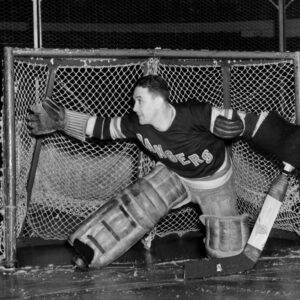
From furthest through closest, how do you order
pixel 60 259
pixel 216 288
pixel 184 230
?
pixel 184 230
pixel 60 259
pixel 216 288

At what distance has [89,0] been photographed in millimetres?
8742

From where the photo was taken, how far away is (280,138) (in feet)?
13.1

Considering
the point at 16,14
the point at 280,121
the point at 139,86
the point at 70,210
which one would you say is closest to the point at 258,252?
the point at 280,121

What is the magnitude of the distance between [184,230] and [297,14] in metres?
4.42

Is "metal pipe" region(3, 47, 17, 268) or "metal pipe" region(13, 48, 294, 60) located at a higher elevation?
"metal pipe" region(13, 48, 294, 60)

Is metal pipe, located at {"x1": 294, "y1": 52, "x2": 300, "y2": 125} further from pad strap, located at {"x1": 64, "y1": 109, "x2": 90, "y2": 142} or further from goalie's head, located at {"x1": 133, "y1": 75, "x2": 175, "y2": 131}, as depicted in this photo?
pad strap, located at {"x1": 64, "y1": 109, "x2": 90, "y2": 142}

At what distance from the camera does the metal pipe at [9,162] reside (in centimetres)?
409

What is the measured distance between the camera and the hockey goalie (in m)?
3.98

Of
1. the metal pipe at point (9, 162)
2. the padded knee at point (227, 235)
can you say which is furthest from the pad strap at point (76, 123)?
the padded knee at point (227, 235)

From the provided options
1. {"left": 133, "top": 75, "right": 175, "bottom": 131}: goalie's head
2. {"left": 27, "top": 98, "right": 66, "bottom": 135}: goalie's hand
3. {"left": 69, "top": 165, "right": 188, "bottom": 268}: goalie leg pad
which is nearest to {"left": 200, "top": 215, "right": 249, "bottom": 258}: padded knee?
{"left": 69, "top": 165, "right": 188, "bottom": 268}: goalie leg pad

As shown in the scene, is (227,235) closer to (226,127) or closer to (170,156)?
(170,156)

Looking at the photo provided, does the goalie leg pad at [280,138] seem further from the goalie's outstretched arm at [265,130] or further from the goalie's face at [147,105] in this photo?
the goalie's face at [147,105]

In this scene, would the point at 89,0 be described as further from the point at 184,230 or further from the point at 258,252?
the point at 258,252

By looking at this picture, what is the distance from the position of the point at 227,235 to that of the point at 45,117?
130cm
